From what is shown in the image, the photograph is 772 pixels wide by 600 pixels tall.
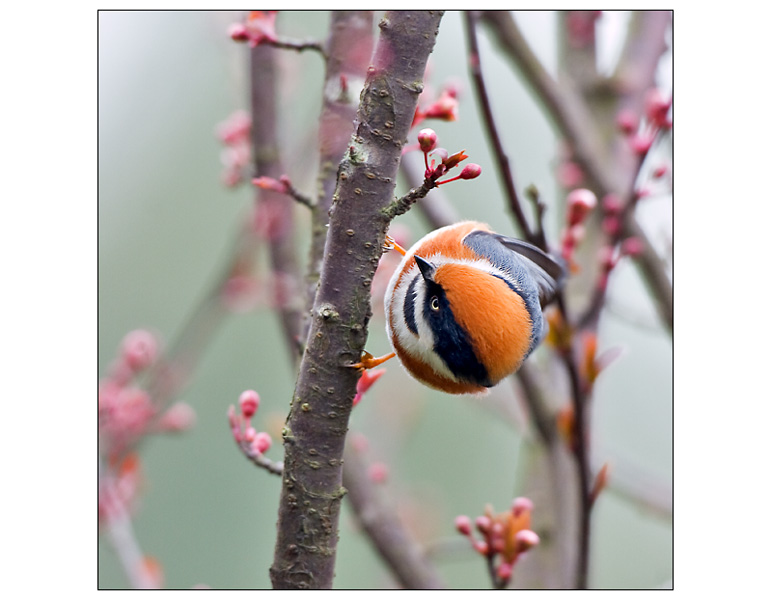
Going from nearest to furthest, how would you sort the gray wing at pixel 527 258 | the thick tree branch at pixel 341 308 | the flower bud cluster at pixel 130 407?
the thick tree branch at pixel 341 308 < the gray wing at pixel 527 258 < the flower bud cluster at pixel 130 407

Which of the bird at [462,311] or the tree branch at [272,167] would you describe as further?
the tree branch at [272,167]

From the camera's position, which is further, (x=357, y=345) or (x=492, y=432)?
(x=492, y=432)

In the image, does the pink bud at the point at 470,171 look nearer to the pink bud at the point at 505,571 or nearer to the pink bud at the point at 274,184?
the pink bud at the point at 274,184

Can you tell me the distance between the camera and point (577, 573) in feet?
5.66

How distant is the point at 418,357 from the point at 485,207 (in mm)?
1536

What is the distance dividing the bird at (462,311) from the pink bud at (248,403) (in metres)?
0.27

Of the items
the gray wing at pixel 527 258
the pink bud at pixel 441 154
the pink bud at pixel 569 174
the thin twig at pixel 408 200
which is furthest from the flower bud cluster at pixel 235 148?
the pink bud at pixel 569 174

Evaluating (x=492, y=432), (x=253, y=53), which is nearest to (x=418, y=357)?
(x=253, y=53)

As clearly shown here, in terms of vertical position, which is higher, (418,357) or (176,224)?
(176,224)

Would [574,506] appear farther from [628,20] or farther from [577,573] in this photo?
[628,20]

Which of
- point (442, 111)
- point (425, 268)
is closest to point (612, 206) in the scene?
point (425, 268)

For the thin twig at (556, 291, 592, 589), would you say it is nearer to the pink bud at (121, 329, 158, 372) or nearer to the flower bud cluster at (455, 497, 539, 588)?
the flower bud cluster at (455, 497, 539, 588)

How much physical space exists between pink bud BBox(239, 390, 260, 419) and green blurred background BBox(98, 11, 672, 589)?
572mm

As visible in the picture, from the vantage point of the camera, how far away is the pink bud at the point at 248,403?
1.42 m
